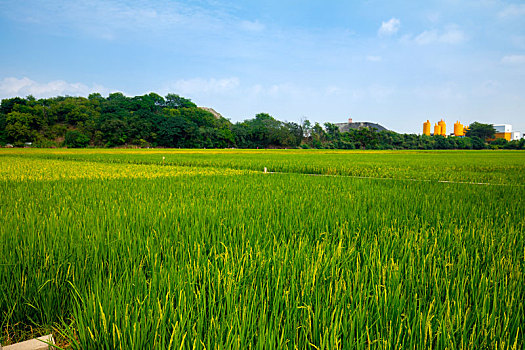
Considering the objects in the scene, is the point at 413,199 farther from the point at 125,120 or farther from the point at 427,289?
the point at 125,120

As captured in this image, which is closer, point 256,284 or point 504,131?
point 256,284

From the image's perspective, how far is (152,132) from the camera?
167ft

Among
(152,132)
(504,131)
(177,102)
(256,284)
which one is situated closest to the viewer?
(256,284)

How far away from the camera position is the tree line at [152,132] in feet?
152

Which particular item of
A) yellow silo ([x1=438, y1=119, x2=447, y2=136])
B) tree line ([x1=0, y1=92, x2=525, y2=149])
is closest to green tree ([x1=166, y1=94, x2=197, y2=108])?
tree line ([x1=0, y1=92, x2=525, y2=149])

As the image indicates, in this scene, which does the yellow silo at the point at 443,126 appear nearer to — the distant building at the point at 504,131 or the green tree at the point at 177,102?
the distant building at the point at 504,131

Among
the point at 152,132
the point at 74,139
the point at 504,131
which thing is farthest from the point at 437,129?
the point at 74,139

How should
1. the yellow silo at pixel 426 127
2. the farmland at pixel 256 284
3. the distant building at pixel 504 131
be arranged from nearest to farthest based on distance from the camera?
1. the farmland at pixel 256 284
2. the distant building at pixel 504 131
3. the yellow silo at pixel 426 127

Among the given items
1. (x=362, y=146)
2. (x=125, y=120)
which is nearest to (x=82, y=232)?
(x=125, y=120)

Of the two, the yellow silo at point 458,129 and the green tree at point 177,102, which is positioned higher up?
the green tree at point 177,102

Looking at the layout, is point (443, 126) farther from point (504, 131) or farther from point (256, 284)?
point (256, 284)

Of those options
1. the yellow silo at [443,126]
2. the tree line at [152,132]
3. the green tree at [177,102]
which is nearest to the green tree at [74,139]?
the tree line at [152,132]

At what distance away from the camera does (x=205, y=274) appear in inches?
56.6

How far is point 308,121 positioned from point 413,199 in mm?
70361
